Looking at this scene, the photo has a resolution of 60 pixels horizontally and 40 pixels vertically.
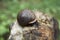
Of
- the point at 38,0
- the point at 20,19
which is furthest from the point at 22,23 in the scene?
the point at 38,0

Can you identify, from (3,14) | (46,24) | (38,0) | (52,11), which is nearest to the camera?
(46,24)

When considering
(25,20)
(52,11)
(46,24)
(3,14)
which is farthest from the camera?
(3,14)

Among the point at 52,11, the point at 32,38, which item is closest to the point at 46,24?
the point at 32,38

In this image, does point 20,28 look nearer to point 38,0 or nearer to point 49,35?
point 49,35

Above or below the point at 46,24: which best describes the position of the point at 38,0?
above

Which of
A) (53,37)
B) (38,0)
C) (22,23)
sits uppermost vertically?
(38,0)

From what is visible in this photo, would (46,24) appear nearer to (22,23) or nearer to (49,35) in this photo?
(49,35)

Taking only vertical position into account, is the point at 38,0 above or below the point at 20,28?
above

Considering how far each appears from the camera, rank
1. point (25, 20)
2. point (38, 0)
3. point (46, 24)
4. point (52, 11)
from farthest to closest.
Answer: point (38, 0) < point (52, 11) < point (46, 24) < point (25, 20)

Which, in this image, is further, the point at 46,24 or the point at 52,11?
the point at 52,11
